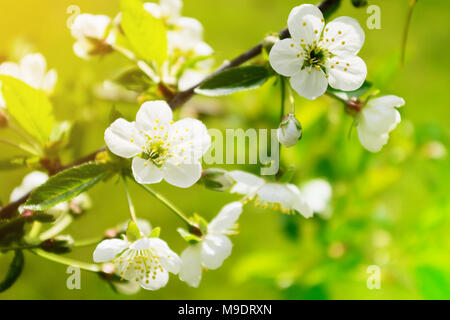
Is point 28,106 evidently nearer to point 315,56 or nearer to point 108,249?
point 108,249

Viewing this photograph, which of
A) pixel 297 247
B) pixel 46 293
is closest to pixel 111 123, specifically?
pixel 297 247

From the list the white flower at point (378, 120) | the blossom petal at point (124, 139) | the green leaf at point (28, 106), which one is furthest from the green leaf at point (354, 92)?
the green leaf at point (28, 106)

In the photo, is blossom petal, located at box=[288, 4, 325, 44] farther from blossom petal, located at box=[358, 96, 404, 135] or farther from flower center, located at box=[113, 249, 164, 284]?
flower center, located at box=[113, 249, 164, 284]

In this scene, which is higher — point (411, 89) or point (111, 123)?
point (411, 89)

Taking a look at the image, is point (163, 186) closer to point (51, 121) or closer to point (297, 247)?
point (297, 247)

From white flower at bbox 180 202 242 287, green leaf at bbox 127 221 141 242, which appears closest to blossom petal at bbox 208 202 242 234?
white flower at bbox 180 202 242 287

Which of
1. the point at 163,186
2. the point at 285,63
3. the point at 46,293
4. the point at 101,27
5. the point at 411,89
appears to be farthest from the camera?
the point at 411,89

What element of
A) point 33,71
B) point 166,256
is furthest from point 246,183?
point 33,71
